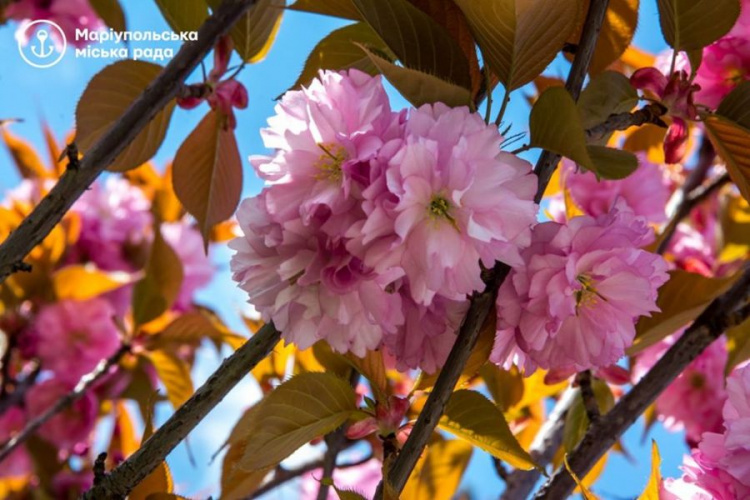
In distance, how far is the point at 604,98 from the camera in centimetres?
66

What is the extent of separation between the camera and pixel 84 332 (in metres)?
1.72

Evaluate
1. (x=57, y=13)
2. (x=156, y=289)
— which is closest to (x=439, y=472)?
(x=156, y=289)

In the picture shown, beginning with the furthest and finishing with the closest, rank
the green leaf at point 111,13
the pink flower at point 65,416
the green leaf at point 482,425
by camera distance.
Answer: the pink flower at point 65,416 → the green leaf at point 111,13 → the green leaf at point 482,425

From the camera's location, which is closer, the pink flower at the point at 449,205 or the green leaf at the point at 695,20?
the pink flower at the point at 449,205

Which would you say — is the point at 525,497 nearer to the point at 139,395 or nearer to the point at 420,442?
the point at 420,442

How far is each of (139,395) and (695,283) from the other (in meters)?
1.23

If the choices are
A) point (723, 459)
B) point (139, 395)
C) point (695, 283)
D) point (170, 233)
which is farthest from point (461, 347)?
point (170, 233)

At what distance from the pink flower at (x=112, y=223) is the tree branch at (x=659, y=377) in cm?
137

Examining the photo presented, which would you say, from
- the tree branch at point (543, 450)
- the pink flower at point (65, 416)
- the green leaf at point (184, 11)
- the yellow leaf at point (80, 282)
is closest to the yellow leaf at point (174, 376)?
the yellow leaf at point (80, 282)

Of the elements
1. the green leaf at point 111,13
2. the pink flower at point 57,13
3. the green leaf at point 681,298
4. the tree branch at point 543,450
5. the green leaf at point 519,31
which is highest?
the pink flower at point 57,13

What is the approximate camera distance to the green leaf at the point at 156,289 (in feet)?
4.61

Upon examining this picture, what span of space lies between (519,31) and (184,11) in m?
0.41

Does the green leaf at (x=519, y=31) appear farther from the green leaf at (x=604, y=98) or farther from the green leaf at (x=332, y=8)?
the green leaf at (x=332, y=8)

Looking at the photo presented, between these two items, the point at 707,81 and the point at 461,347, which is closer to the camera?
the point at 461,347
